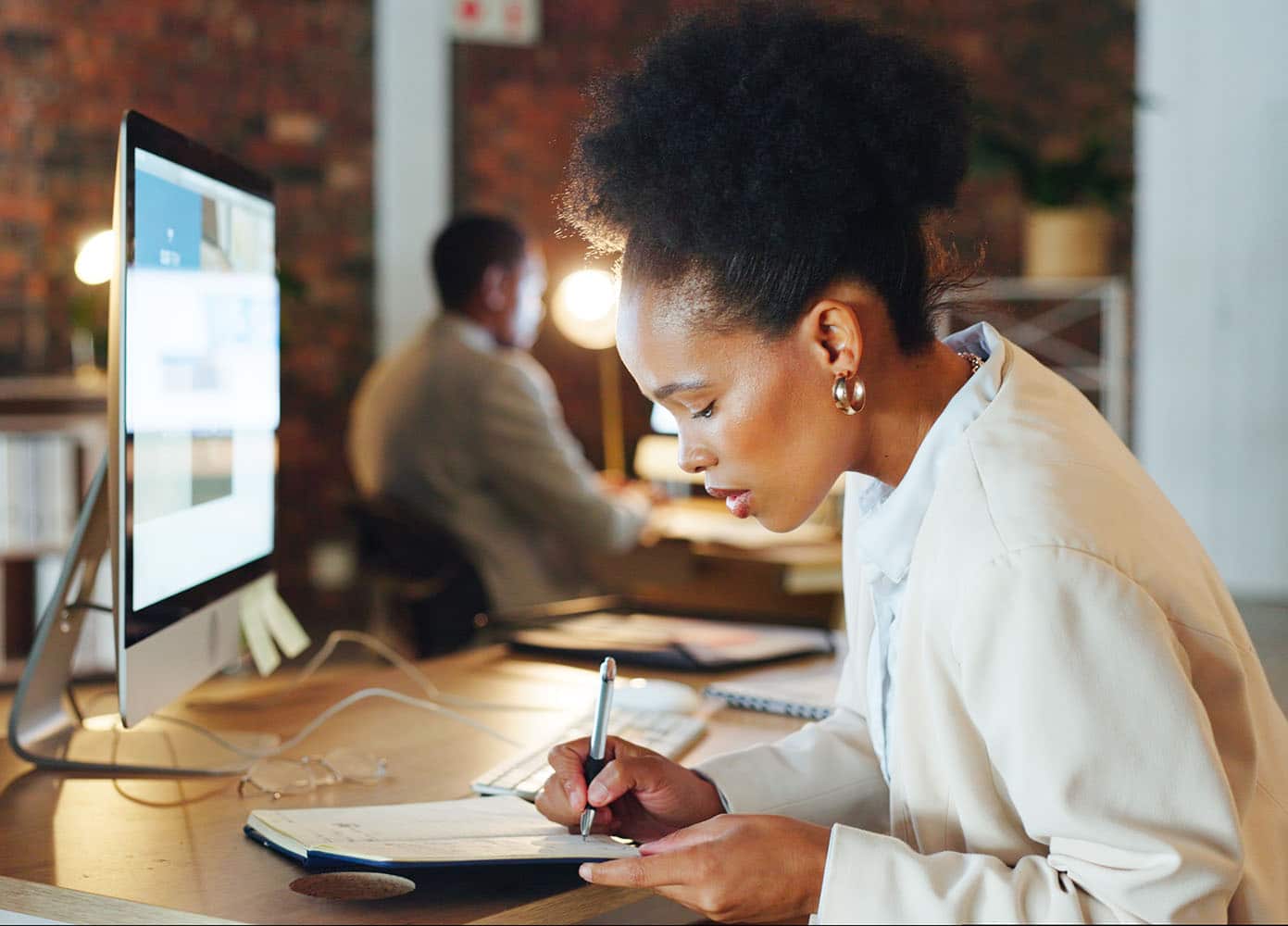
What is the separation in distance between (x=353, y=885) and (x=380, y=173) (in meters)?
4.19

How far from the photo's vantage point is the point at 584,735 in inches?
53.6

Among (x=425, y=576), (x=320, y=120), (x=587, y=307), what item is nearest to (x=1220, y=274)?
(x=587, y=307)

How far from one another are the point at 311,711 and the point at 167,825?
0.40m

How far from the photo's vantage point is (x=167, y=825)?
1.14 meters

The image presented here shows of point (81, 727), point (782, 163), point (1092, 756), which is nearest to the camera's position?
point (1092, 756)

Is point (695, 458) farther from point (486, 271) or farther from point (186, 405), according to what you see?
point (486, 271)

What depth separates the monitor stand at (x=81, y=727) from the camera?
132 centimetres

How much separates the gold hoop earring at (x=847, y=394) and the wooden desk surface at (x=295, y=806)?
391 millimetres

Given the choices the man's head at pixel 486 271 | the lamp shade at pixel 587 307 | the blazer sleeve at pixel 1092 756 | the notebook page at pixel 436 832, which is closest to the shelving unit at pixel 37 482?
the man's head at pixel 486 271

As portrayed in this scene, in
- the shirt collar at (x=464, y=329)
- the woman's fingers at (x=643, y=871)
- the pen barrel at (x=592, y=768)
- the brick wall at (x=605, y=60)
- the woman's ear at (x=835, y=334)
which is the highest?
the brick wall at (x=605, y=60)

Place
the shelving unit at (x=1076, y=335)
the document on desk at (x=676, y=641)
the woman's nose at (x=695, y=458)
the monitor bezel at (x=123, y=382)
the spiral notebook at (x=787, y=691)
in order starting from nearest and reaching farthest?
1. the woman's nose at (x=695, y=458)
2. the monitor bezel at (x=123, y=382)
3. the spiral notebook at (x=787, y=691)
4. the document on desk at (x=676, y=641)
5. the shelving unit at (x=1076, y=335)

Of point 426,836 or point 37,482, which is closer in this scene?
point 426,836

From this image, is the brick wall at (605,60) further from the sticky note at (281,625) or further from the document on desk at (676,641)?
the sticky note at (281,625)

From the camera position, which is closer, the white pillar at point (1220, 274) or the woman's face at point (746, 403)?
the woman's face at point (746, 403)
